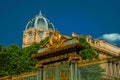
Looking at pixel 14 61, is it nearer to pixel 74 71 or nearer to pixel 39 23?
pixel 74 71

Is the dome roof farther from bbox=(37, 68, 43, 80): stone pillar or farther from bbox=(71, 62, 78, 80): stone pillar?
bbox=(71, 62, 78, 80): stone pillar

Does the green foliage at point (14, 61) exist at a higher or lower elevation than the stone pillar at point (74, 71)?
higher

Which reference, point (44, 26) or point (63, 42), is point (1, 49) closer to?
point (63, 42)

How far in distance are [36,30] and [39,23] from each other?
5.62ft

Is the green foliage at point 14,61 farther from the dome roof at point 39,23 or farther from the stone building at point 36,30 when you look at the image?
the dome roof at point 39,23

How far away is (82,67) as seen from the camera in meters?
14.2

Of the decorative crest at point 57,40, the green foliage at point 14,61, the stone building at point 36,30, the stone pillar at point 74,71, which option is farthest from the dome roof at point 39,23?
the stone pillar at point 74,71

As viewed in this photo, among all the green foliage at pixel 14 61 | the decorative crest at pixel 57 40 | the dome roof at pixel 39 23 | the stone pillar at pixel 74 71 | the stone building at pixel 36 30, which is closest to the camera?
the stone pillar at pixel 74 71

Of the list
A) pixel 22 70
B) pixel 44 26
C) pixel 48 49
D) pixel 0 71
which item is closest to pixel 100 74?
pixel 48 49

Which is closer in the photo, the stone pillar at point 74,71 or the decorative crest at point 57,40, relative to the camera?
the stone pillar at point 74,71

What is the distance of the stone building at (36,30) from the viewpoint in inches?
2576

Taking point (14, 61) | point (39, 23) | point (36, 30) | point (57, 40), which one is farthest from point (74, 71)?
point (36, 30)

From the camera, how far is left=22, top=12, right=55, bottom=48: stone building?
65.4 metres

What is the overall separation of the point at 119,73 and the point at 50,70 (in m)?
3.96
